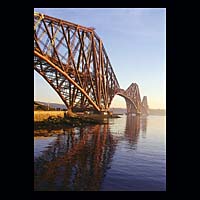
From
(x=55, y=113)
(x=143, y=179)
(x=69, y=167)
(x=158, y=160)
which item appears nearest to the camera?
(x=143, y=179)

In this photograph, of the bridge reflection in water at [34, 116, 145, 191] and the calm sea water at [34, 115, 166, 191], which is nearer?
the bridge reflection in water at [34, 116, 145, 191]

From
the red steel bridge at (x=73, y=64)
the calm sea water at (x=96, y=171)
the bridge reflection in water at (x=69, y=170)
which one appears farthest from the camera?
the red steel bridge at (x=73, y=64)

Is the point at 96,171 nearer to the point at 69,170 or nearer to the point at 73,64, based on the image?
the point at 69,170

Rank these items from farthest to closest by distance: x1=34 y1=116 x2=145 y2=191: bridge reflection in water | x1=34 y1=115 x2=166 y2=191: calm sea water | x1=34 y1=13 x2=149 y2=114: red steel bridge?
x1=34 y1=13 x2=149 y2=114: red steel bridge, x1=34 y1=115 x2=166 y2=191: calm sea water, x1=34 y1=116 x2=145 y2=191: bridge reflection in water

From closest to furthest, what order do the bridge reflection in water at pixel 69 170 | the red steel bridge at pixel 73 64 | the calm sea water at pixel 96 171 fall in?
the bridge reflection in water at pixel 69 170 < the calm sea water at pixel 96 171 < the red steel bridge at pixel 73 64

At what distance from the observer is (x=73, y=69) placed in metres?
63.6

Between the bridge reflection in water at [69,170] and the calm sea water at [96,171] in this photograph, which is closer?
the bridge reflection in water at [69,170]

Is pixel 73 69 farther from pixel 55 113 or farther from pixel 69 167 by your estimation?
pixel 69 167

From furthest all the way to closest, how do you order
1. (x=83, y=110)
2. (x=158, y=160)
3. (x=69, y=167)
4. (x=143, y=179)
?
(x=83, y=110) → (x=158, y=160) → (x=69, y=167) → (x=143, y=179)

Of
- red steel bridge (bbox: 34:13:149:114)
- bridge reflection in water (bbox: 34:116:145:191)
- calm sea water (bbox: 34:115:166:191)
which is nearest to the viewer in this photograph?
bridge reflection in water (bbox: 34:116:145:191)
